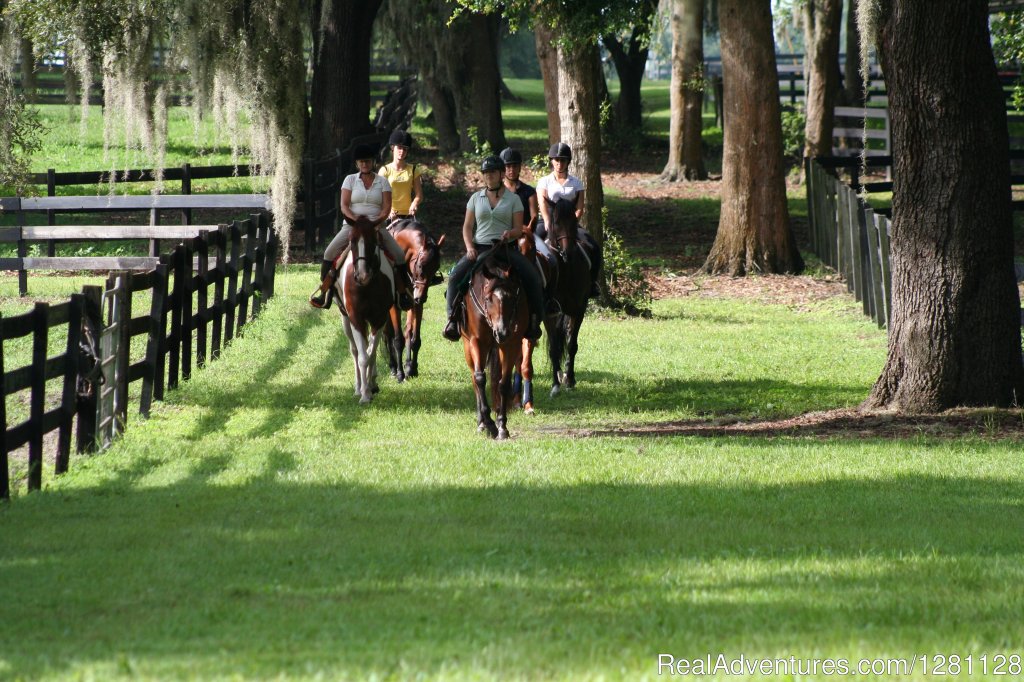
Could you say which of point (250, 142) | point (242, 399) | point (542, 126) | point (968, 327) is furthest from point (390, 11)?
point (968, 327)

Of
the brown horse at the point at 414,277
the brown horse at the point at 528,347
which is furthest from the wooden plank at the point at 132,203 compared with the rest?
the brown horse at the point at 528,347

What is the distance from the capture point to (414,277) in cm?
1595

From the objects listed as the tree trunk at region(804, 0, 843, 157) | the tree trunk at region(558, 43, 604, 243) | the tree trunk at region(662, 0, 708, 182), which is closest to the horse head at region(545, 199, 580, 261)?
the tree trunk at region(558, 43, 604, 243)

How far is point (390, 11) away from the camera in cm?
3544

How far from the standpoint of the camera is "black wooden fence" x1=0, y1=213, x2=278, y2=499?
10312 mm

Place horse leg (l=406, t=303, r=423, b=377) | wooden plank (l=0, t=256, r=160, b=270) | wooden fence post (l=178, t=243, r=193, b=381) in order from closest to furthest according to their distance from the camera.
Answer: wooden fence post (l=178, t=243, r=193, b=381) → horse leg (l=406, t=303, r=423, b=377) → wooden plank (l=0, t=256, r=160, b=270)

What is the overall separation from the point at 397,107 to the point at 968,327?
3304cm

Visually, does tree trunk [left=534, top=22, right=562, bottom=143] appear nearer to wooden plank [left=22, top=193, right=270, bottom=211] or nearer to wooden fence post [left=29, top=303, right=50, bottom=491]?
wooden plank [left=22, top=193, right=270, bottom=211]

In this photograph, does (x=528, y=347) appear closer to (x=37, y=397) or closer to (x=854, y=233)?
(x=37, y=397)

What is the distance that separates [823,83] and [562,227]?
22715mm

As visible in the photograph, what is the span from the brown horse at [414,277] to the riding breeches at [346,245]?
429mm

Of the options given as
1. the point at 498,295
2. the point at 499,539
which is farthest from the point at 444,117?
the point at 499,539

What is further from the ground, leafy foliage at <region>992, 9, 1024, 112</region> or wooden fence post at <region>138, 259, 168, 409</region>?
leafy foliage at <region>992, 9, 1024, 112</region>

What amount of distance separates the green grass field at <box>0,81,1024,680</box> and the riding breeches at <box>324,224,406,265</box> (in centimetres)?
145
